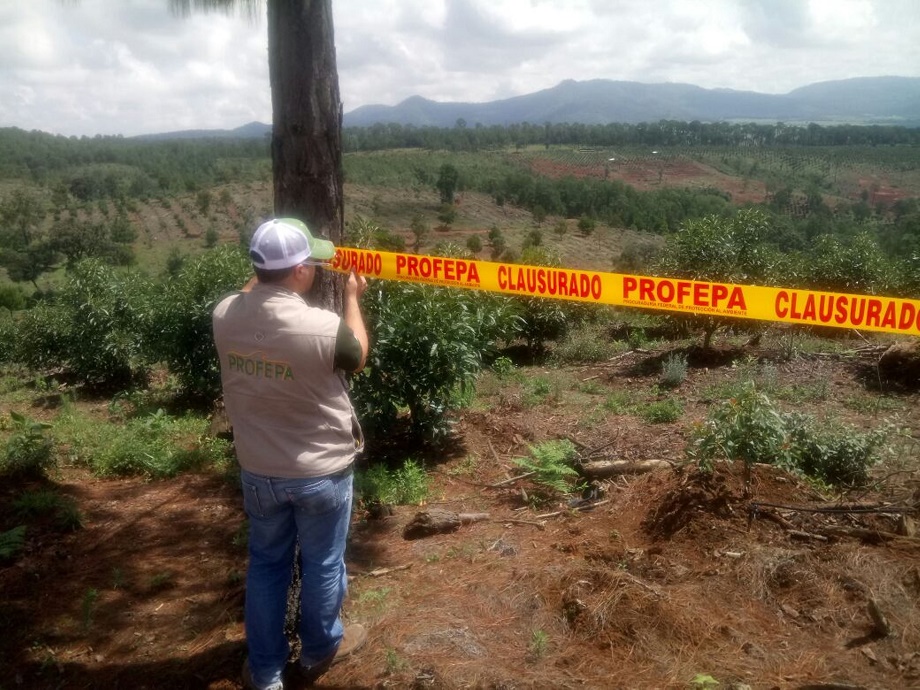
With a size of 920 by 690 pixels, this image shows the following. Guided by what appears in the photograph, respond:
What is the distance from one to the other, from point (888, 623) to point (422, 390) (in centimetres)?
418

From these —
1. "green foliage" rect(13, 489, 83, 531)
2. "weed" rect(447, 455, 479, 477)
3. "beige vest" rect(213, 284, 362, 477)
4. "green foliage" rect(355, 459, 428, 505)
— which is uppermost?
"beige vest" rect(213, 284, 362, 477)

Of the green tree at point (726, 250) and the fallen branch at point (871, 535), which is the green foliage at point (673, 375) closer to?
the green tree at point (726, 250)

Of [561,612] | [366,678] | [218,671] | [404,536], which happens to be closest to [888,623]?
[561,612]

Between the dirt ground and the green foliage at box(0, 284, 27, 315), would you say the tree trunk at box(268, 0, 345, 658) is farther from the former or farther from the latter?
the green foliage at box(0, 284, 27, 315)

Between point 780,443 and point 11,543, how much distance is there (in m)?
4.84

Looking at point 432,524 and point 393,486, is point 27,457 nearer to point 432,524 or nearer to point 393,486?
point 393,486

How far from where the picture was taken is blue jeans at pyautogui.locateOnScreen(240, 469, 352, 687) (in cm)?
243

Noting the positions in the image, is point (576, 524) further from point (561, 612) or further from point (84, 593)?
point (84, 593)

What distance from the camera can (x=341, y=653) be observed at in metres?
2.77

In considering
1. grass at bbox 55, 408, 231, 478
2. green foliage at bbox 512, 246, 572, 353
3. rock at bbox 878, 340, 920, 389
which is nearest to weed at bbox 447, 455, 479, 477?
grass at bbox 55, 408, 231, 478

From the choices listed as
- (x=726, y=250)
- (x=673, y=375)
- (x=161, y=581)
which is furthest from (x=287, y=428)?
(x=726, y=250)

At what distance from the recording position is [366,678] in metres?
2.66

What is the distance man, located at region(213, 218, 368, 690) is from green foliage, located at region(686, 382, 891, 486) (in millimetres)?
2631

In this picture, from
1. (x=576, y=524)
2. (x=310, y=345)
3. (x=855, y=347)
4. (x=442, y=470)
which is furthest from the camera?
(x=855, y=347)
